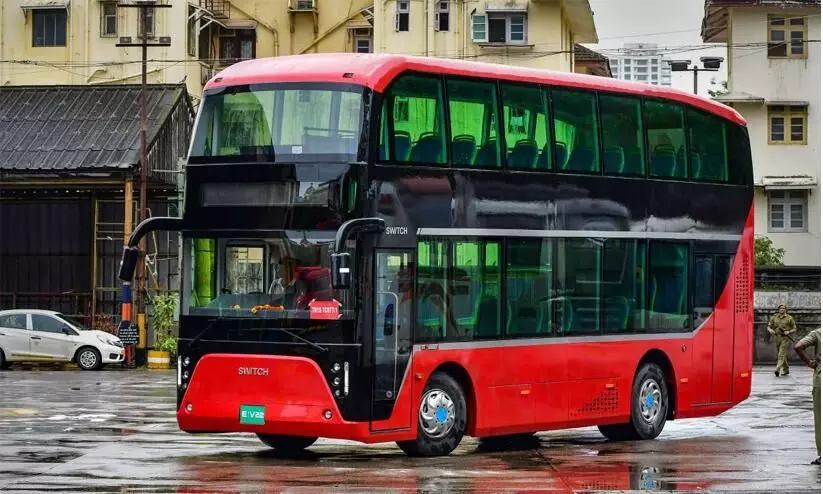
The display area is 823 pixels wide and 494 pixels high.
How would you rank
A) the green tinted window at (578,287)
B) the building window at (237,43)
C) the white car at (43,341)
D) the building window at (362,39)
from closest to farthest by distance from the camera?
the green tinted window at (578,287), the white car at (43,341), the building window at (362,39), the building window at (237,43)

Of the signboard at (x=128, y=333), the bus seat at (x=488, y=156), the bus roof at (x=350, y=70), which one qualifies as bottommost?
the signboard at (x=128, y=333)

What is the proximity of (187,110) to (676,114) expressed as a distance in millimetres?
30731

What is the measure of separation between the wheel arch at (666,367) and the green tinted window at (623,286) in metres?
0.49

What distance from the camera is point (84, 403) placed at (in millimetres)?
29453

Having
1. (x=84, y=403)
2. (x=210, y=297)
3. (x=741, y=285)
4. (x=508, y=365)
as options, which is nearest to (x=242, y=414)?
(x=210, y=297)

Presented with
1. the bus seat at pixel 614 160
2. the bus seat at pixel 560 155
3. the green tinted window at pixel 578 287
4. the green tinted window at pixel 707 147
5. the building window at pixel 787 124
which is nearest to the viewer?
the bus seat at pixel 560 155

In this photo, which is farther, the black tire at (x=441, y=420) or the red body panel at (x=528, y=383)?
the black tire at (x=441, y=420)

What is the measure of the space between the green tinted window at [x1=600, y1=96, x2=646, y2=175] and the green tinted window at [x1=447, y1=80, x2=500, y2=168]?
7.17 ft

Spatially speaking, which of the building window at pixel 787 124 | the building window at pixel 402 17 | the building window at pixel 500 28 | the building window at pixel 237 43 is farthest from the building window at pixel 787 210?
the building window at pixel 237 43

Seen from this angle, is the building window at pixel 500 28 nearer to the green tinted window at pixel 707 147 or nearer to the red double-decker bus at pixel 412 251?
the green tinted window at pixel 707 147

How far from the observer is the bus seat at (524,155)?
20.0m

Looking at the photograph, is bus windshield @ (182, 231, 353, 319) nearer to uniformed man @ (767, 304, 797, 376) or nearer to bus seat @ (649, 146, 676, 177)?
bus seat @ (649, 146, 676, 177)

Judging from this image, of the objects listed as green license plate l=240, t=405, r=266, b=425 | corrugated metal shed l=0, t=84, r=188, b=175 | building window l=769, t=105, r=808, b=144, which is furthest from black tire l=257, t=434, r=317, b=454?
building window l=769, t=105, r=808, b=144

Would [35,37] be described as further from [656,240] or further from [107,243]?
[656,240]
